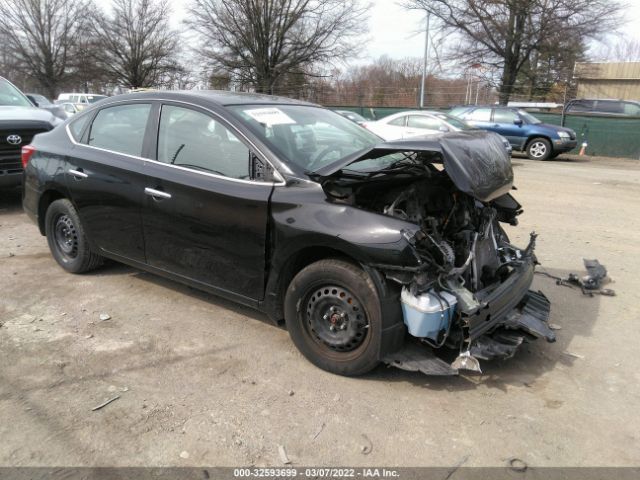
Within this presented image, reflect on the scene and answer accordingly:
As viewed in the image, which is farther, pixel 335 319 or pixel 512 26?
pixel 512 26

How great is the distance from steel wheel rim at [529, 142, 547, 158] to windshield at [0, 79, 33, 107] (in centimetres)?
1466

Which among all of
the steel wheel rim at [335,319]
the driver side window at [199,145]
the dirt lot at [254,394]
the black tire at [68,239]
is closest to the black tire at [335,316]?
the steel wheel rim at [335,319]

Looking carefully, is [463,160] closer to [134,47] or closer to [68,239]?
[68,239]

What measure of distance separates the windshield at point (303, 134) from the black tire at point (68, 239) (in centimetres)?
209

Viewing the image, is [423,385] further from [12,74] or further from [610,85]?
[12,74]

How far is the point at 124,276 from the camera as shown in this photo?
16.5 ft

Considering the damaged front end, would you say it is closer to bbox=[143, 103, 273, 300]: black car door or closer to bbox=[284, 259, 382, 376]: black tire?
bbox=[284, 259, 382, 376]: black tire

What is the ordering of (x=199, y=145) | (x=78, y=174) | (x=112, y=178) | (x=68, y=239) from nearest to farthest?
(x=199, y=145), (x=112, y=178), (x=78, y=174), (x=68, y=239)

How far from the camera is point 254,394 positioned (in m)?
3.12

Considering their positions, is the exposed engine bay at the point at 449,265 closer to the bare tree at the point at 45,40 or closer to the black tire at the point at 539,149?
the black tire at the point at 539,149

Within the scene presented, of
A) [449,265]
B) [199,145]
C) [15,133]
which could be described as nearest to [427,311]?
[449,265]

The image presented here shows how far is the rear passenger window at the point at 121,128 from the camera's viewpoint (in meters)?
4.20

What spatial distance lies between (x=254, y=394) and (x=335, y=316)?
2.27 feet

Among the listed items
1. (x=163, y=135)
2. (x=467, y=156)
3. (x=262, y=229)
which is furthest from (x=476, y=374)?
(x=163, y=135)
